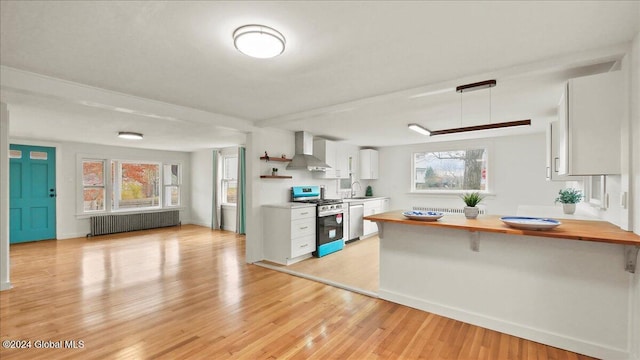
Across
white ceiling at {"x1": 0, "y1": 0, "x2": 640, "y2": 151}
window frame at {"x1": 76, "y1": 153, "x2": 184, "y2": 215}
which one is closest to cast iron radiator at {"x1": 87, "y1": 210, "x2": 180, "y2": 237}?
window frame at {"x1": 76, "y1": 153, "x2": 184, "y2": 215}

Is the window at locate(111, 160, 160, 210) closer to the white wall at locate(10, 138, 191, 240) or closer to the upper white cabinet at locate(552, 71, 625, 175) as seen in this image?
the white wall at locate(10, 138, 191, 240)

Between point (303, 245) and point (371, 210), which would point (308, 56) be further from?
point (371, 210)

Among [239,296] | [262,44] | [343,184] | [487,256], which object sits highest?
[262,44]

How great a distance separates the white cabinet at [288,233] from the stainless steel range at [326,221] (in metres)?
0.11

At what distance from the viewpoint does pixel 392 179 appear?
7.34 m

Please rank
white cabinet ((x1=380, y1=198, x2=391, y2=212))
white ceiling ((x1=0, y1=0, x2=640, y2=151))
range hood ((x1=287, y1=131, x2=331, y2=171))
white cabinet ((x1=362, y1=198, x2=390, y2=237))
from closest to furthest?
white ceiling ((x1=0, y1=0, x2=640, y2=151)) → range hood ((x1=287, y1=131, x2=331, y2=171)) → white cabinet ((x1=362, y1=198, x2=390, y2=237)) → white cabinet ((x1=380, y1=198, x2=391, y2=212))

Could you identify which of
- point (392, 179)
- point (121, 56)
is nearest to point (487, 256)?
point (121, 56)

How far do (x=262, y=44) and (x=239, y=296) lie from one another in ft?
8.75

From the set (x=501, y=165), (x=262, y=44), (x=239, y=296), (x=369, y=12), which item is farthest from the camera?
(x=501, y=165)

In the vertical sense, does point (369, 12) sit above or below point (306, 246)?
above

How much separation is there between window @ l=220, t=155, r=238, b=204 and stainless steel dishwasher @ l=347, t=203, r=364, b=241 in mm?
3437

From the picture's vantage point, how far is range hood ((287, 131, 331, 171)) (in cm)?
510

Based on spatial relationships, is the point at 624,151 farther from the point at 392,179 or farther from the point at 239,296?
the point at 392,179

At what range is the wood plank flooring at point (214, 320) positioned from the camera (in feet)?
7.30
